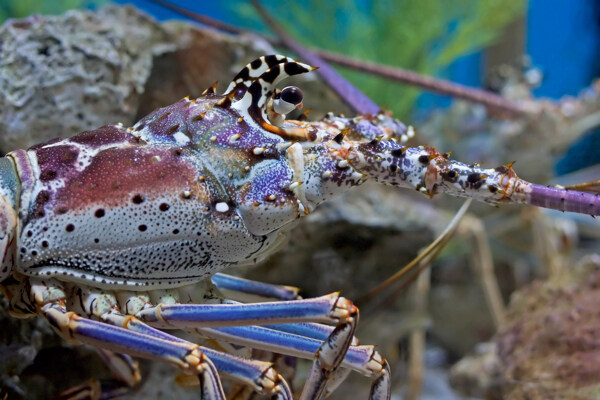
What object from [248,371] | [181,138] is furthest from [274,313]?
[181,138]

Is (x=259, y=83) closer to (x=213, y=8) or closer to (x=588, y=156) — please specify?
(x=588, y=156)

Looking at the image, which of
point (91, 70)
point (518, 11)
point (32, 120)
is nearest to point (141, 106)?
point (91, 70)

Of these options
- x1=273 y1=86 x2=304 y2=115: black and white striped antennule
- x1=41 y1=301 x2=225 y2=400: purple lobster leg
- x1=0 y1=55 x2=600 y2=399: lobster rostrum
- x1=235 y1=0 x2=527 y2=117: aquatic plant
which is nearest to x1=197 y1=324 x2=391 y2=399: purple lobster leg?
x1=0 y1=55 x2=600 y2=399: lobster rostrum

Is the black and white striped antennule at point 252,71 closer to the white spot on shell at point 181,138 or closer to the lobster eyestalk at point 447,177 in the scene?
the white spot on shell at point 181,138

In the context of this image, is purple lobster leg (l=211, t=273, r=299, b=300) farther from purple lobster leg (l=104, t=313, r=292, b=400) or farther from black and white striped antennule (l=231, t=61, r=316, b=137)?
black and white striped antennule (l=231, t=61, r=316, b=137)

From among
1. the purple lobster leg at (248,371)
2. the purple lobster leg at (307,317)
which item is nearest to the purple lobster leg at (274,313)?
the purple lobster leg at (307,317)

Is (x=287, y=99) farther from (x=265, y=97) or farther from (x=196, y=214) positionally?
(x=196, y=214)
